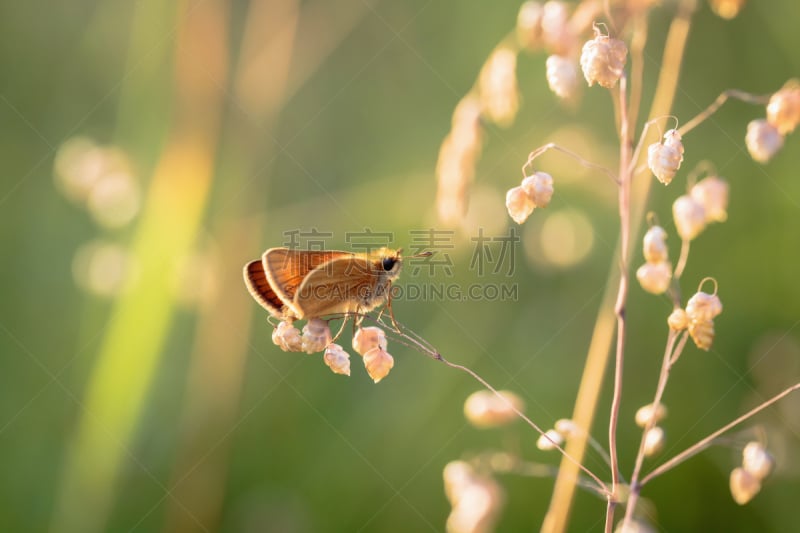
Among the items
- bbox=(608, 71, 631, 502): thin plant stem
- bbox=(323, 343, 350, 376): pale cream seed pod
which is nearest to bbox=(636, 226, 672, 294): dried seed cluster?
bbox=(608, 71, 631, 502): thin plant stem

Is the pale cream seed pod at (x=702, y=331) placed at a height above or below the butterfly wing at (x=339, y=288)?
above

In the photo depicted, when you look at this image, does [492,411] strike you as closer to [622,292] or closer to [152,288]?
[622,292]

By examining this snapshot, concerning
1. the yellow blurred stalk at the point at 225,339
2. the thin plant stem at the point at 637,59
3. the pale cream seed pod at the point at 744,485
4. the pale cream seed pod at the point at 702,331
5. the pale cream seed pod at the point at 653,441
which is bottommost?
the yellow blurred stalk at the point at 225,339

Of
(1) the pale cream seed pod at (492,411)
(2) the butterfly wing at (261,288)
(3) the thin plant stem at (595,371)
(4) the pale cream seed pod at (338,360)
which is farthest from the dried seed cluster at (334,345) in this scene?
(3) the thin plant stem at (595,371)

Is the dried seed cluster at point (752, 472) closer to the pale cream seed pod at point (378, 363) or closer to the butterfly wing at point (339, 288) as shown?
the pale cream seed pod at point (378, 363)

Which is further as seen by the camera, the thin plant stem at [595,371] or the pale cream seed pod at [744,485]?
the thin plant stem at [595,371]

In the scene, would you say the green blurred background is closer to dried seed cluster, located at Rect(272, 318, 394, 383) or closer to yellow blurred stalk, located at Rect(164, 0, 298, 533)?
yellow blurred stalk, located at Rect(164, 0, 298, 533)
